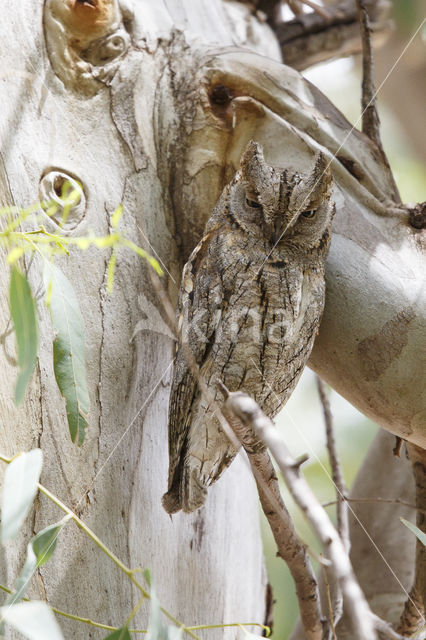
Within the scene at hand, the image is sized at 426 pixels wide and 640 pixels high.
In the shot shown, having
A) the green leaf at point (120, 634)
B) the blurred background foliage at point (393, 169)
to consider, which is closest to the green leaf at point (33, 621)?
the green leaf at point (120, 634)

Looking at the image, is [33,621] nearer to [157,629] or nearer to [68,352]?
[157,629]

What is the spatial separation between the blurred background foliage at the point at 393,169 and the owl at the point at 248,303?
1750 mm

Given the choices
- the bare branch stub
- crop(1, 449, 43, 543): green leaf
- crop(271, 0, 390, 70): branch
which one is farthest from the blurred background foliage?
crop(1, 449, 43, 543): green leaf

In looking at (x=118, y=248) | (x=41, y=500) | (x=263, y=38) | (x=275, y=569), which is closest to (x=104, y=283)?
(x=118, y=248)

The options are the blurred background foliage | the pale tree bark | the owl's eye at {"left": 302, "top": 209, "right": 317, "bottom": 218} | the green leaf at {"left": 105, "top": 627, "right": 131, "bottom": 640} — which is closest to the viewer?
the green leaf at {"left": 105, "top": 627, "right": 131, "bottom": 640}

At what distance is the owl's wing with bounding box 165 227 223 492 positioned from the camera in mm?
1347

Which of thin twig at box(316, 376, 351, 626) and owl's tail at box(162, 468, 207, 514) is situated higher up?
thin twig at box(316, 376, 351, 626)

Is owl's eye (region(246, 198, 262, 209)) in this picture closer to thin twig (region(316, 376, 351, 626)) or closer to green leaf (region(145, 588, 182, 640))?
thin twig (region(316, 376, 351, 626))

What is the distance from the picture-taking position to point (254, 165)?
4.51 feet

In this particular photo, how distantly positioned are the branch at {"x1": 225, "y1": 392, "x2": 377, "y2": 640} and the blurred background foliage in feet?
8.04

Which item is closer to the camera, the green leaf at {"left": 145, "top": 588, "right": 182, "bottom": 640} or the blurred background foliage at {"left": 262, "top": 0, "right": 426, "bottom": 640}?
the green leaf at {"left": 145, "top": 588, "right": 182, "bottom": 640}

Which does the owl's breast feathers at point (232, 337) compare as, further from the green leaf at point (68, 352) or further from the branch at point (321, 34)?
the branch at point (321, 34)

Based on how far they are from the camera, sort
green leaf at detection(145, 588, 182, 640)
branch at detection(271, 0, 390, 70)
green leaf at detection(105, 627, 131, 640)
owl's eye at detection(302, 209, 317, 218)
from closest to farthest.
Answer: green leaf at detection(145, 588, 182, 640), green leaf at detection(105, 627, 131, 640), owl's eye at detection(302, 209, 317, 218), branch at detection(271, 0, 390, 70)

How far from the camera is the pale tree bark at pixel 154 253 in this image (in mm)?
1191
